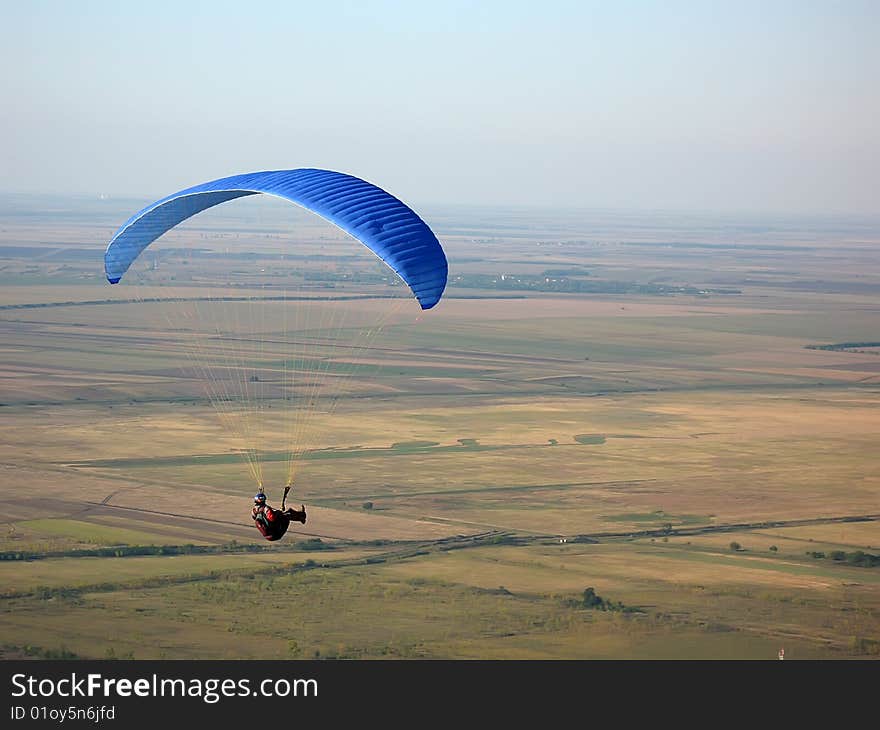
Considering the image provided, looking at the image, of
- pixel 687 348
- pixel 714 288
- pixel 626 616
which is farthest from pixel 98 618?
pixel 714 288

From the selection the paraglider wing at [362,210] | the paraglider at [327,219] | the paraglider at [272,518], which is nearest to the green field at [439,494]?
the paraglider at [327,219]

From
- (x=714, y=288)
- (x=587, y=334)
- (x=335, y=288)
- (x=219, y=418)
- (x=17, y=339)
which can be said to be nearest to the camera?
(x=219, y=418)

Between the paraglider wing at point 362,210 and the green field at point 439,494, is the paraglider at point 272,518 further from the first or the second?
the green field at point 439,494

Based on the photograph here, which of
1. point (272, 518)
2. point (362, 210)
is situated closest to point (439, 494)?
point (362, 210)

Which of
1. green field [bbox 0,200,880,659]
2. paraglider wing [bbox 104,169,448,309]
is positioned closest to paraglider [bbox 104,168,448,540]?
paraglider wing [bbox 104,169,448,309]

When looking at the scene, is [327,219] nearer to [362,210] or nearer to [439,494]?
[362,210]
